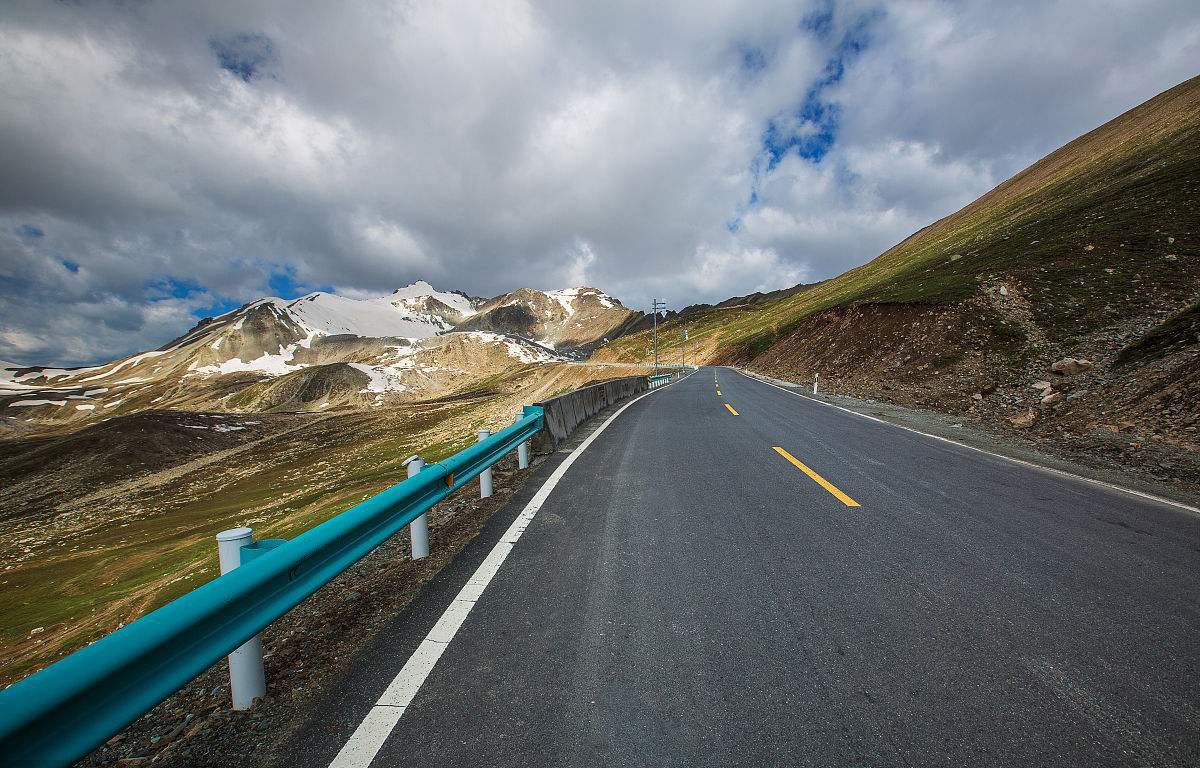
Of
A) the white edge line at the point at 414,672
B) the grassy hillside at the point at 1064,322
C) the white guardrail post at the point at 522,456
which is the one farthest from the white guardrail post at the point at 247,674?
the grassy hillside at the point at 1064,322

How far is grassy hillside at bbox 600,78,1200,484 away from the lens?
32.7 feet

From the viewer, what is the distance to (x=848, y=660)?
2.50m

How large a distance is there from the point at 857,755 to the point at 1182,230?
30.8 m

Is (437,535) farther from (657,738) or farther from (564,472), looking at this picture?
(657,738)

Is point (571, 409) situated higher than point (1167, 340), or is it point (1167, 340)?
point (1167, 340)

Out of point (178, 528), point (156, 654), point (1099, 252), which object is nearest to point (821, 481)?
point (156, 654)

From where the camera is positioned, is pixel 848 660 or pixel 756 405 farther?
pixel 756 405

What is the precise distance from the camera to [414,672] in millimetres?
2455

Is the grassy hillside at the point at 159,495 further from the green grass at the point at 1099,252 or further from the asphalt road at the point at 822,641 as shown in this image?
the green grass at the point at 1099,252

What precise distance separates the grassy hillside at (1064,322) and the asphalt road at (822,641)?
6792 millimetres

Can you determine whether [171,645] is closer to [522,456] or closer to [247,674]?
[247,674]

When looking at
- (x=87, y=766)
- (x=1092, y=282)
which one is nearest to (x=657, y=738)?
(x=87, y=766)

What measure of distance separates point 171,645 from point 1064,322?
2510 cm

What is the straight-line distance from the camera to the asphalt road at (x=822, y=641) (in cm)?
201
